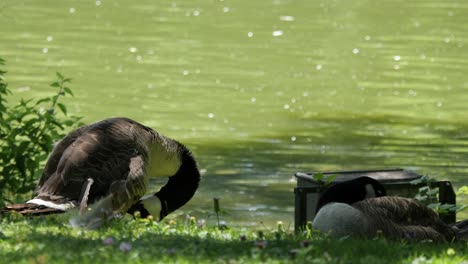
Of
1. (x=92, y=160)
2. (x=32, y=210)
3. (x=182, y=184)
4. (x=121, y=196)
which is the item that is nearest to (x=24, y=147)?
(x=182, y=184)

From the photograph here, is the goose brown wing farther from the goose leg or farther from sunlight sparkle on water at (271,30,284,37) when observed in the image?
sunlight sparkle on water at (271,30,284,37)

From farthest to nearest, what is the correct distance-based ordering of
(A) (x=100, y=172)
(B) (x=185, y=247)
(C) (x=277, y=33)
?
(C) (x=277, y=33) → (A) (x=100, y=172) → (B) (x=185, y=247)

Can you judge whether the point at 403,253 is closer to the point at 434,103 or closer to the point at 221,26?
the point at 434,103

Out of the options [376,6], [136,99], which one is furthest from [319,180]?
[376,6]

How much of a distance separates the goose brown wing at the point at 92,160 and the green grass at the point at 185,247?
0.54 metres

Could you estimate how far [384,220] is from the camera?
885 cm

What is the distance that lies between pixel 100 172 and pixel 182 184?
1772mm

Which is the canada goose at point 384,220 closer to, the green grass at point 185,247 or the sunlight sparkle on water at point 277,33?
the green grass at point 185,247

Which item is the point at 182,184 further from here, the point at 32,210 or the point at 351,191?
the point at 32,210

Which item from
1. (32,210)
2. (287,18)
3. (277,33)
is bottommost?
(32,210)

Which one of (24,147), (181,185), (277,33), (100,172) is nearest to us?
(100,172)

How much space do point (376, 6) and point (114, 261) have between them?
88.3ft

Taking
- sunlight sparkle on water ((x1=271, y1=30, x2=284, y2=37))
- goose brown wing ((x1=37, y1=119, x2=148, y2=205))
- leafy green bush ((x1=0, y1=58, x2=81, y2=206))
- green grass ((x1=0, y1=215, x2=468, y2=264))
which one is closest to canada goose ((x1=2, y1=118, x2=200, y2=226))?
goose brown wing ((x1=37, y1=119, x2=148, y2=205))

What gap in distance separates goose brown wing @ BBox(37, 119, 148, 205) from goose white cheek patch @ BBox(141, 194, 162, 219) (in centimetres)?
61
